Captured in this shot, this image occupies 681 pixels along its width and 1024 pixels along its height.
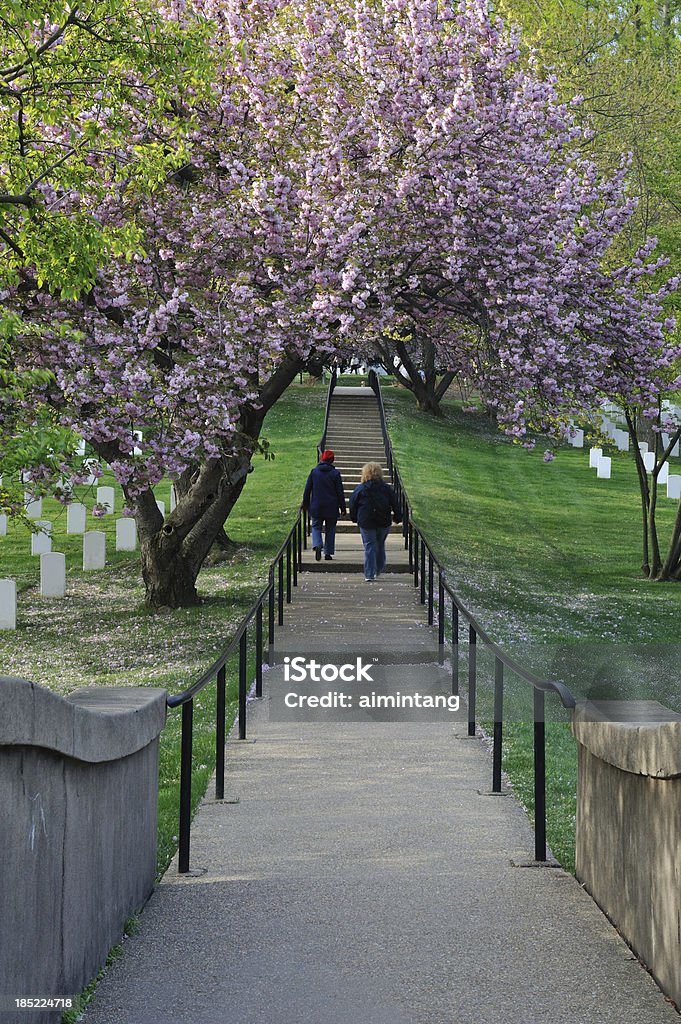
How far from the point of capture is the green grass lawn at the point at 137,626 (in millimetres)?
12891

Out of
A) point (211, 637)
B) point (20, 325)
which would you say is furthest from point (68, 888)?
point (211, 637)

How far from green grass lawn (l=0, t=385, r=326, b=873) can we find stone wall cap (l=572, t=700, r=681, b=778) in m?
2.69

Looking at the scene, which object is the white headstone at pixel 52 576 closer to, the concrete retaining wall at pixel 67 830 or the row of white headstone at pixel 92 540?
the row of white headstone at pixel 92 540

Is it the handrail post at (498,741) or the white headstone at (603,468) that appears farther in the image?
the white headstone at (603,468)

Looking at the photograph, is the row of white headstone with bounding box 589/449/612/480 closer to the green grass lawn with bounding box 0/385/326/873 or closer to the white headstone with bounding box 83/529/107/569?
the green grass lawn with bounding box 0/385/326/873

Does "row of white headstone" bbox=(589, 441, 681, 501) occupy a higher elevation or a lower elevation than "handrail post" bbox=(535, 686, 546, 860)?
higher

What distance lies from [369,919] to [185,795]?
4.50 ft

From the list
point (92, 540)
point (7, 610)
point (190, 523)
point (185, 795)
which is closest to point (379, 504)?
point (190, 523)

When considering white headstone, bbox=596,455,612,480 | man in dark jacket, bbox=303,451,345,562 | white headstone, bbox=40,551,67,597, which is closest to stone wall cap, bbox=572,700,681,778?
man in dark jacket, bbox=303,451,345,562

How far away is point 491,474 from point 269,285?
21.0 m

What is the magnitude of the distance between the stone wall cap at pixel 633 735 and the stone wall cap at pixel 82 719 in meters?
2.18

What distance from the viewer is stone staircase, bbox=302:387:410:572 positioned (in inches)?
916

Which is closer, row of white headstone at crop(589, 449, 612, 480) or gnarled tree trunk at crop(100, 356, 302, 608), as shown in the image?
gnarled tree trunk at crop(100, 356, 302, 608)

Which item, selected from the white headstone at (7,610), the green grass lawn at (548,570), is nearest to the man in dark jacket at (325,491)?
the green grass lawn at (548,570)
